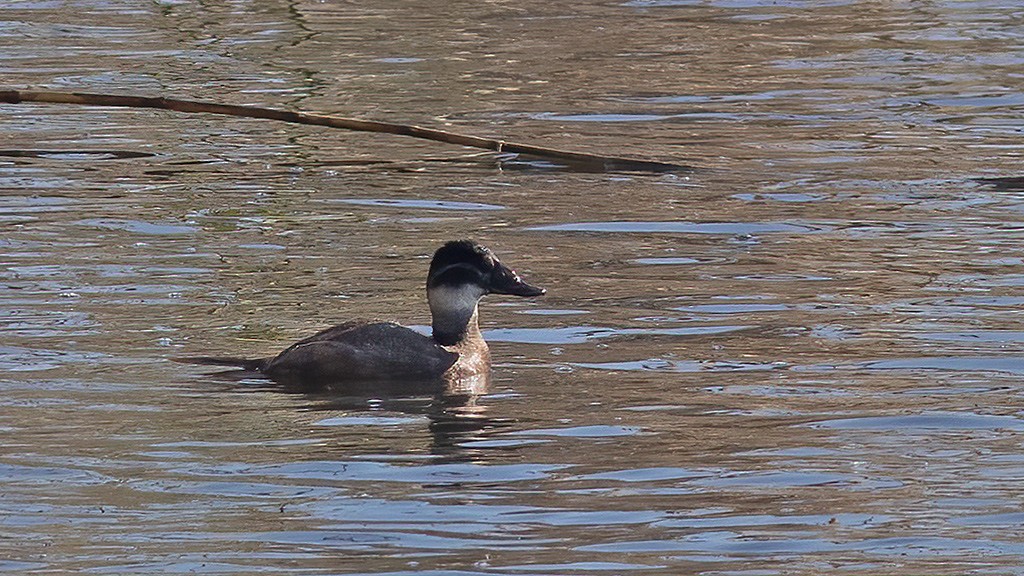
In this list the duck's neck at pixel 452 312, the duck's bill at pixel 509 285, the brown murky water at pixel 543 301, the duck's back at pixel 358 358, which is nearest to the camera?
the brown murky water at pixel 543 301

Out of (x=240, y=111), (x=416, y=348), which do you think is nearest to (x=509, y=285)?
(x=416, y=348)

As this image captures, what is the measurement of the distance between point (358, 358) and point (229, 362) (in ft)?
1.93

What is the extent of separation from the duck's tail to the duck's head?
0.88m

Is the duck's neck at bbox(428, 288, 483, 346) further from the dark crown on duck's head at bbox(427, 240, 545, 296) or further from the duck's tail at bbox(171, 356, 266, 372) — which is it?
the duck's tail at bbox(171, 356, 266, 372)

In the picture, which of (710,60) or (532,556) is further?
(710,60)

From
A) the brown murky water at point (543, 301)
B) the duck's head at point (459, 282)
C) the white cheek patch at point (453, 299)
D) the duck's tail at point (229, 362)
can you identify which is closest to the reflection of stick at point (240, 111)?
the brown murky water at point (543, 301)

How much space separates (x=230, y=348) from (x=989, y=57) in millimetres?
10494

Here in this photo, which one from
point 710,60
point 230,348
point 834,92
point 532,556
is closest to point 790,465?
point 532,556

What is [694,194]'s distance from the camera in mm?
13859

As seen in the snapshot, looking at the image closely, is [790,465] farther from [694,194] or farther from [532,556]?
[694,194]

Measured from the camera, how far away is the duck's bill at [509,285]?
10391 mm

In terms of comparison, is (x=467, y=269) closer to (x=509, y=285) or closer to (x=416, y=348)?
(x=509, y=285)

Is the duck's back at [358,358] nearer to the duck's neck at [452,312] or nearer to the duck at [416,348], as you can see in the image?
the duck at [416,348]

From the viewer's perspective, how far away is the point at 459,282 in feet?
33.7
